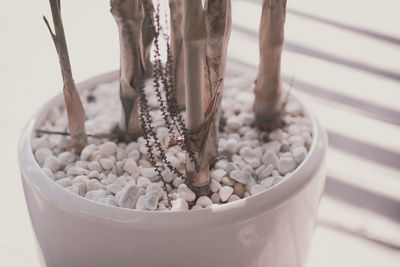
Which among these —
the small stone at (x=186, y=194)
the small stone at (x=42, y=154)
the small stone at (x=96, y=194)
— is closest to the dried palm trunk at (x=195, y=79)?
the small stone at (x=186, y=194)

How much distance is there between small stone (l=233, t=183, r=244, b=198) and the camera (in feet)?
2.24

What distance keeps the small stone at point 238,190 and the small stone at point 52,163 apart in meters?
A: 0.26

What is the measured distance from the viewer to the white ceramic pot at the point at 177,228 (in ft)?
1.84

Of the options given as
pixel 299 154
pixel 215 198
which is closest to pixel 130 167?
pixel 215 198

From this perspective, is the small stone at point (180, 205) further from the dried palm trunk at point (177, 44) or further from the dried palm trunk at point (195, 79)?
the dried palm trunk at point (177, 44)

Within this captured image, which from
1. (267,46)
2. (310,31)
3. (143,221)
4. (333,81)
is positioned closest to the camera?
(143,221)

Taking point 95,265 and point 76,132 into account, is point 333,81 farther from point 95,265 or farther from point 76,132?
point 95,265

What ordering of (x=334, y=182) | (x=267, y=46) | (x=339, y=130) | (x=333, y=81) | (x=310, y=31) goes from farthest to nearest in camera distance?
(x=310, y=31) < (x=333, y=81) < (x=339, y=130) < (x=334, y=182) < (x=267, y=46)

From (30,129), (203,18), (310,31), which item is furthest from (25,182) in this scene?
(310,31)

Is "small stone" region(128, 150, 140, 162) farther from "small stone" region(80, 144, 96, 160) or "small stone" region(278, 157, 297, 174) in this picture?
"small stone" region(278, 157, 297, 174)

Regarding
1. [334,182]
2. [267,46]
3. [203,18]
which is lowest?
[334,182]

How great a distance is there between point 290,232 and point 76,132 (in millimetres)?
345

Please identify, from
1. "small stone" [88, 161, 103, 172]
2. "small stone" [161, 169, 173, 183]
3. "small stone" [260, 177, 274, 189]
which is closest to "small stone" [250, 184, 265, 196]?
"small stone" [260, 177, 274, 189]

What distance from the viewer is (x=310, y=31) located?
5.63 ft
